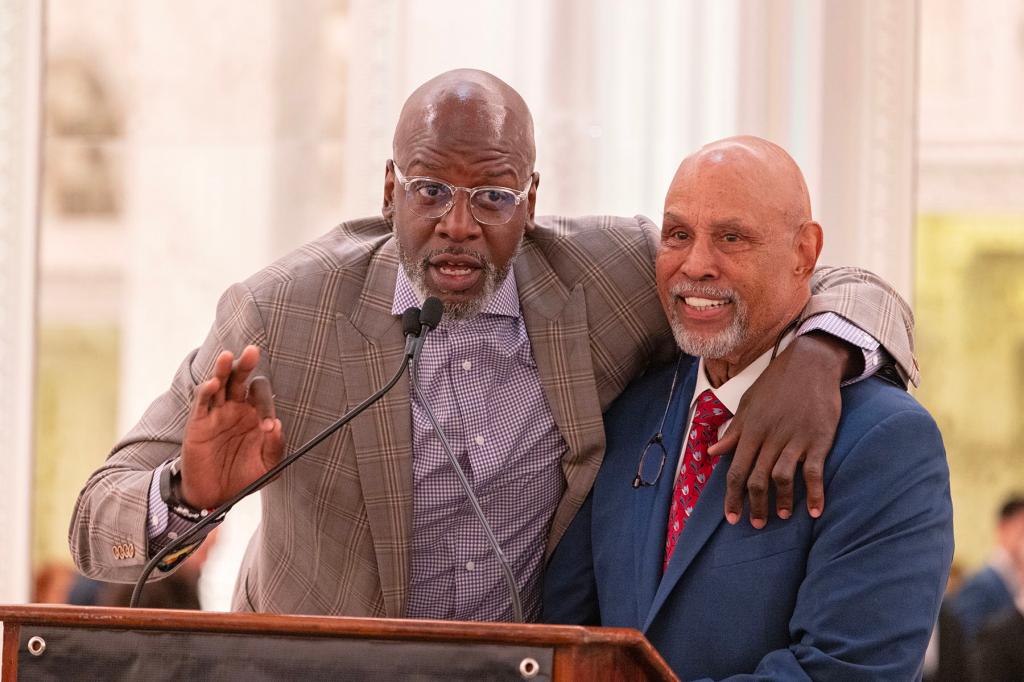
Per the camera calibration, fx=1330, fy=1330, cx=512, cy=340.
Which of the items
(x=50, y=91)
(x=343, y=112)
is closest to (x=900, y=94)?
(x=343, y=112)

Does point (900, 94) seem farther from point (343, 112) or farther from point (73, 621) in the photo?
point (73, 621)

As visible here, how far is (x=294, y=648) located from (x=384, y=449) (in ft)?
2.56

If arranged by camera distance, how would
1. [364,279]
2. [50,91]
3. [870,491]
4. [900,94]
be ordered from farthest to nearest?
[50,91] < [900,94] < [364,279] < [870,491]

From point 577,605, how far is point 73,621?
960mm

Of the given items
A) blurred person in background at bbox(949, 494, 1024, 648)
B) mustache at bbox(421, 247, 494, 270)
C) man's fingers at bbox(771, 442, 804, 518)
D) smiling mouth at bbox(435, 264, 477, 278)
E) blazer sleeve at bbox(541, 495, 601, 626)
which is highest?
mustache at bbox(421, 247, 494, 270)

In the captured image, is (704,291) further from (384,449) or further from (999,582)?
(999,582)

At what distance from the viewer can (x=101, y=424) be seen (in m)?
4.64

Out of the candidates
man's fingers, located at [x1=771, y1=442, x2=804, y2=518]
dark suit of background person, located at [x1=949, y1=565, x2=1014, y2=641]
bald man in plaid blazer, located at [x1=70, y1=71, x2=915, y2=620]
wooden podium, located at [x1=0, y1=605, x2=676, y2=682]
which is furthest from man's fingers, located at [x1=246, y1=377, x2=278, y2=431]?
dark suit of background person, located at [x1=949, y1=565, x2=1014, y2=641]

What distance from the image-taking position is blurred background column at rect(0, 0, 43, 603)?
369 cm

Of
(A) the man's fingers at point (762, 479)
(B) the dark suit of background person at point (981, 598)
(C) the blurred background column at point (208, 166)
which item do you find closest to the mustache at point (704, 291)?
(A) the man's fingers at point (762, 479)

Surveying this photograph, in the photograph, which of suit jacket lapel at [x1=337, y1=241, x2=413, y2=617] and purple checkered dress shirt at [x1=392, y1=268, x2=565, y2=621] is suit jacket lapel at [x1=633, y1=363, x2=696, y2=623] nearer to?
purple checkered dress shirt at [x1=392, y1=268, x2=565, y2=621]

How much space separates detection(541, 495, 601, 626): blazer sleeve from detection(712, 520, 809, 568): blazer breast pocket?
12.3 inches

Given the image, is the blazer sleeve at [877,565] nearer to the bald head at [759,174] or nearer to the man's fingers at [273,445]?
the bald head at [759,174]

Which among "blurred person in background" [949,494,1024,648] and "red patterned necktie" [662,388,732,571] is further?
"blurred person in background" [949,494,1024,648]
